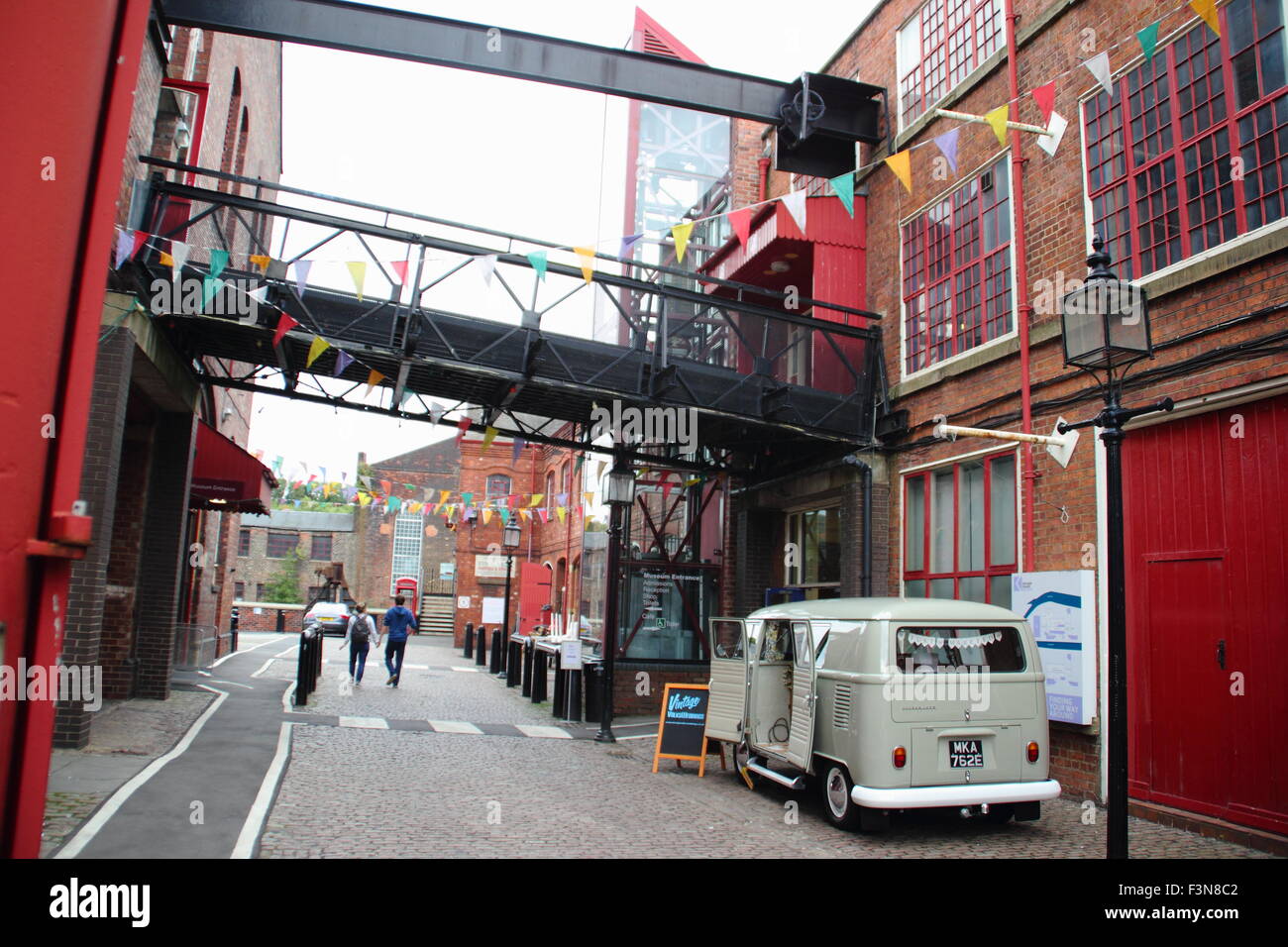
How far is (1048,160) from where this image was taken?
9781 mm

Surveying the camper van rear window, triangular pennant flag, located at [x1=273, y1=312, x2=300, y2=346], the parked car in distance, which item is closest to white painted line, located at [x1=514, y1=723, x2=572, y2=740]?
triangular pennant flag, located at [x1=273, y1=312, x2=300, y2=346]

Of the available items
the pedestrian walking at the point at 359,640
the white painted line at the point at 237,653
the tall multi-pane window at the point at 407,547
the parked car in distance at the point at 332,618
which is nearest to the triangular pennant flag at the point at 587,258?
the pedestrian walking at the point at 359,640

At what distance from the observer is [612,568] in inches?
513

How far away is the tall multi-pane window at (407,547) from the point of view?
159 feet

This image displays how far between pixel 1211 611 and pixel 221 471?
13.5 m

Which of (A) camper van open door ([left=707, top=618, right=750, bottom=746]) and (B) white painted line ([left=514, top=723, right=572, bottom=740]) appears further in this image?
(B) white painted line ([left=514, top=723, right=572, bottom=740])

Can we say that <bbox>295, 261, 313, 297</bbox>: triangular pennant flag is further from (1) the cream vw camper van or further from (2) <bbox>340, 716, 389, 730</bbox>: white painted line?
(1) the cream vw camper van

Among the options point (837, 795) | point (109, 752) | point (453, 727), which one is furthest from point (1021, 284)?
point (109, 752)

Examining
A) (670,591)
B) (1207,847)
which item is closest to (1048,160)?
(1207,847)

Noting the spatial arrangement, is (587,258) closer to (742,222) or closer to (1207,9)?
(742,222)

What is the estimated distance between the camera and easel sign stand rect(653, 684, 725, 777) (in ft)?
33.1

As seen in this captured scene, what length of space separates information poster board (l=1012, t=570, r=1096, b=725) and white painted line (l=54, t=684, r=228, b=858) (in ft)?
26.5

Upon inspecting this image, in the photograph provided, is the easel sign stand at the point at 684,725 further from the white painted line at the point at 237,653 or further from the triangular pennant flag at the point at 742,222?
the white painted line at the point at 237,653

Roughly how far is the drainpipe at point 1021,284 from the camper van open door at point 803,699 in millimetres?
2818
